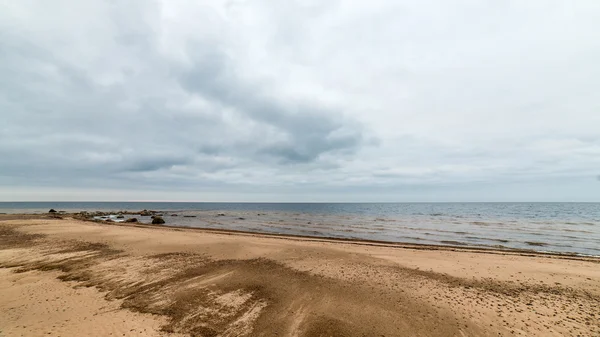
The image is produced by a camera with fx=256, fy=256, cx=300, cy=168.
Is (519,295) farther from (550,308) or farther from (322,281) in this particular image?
(322,281)

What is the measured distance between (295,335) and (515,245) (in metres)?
31.0

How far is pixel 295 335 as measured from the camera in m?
8.04

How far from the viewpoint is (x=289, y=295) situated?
36.7ft

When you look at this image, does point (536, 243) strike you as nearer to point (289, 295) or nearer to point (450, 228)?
point (450, 228)

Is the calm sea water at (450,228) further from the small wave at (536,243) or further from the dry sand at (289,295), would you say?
the dry sand at (289,295)

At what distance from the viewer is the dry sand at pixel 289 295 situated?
27.8 feet

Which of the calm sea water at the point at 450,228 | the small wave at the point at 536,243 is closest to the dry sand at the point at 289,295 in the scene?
the small wave at the point at 536,243

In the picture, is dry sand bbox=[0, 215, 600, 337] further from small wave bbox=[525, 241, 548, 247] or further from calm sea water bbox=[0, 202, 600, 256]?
calm sea water bbox=[0, 202, 600, 256]

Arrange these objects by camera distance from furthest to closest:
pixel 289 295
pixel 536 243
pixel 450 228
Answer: pixel 450 228 < pixel 536 243 < pixel 289 295

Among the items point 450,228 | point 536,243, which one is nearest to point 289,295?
point 536,243

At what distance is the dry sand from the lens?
27.8ft

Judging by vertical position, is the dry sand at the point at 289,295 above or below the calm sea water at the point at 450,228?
above

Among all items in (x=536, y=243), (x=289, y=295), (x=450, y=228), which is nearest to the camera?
(x=289, y=295)

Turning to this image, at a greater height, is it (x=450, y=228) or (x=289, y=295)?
(x=289, y=295)
